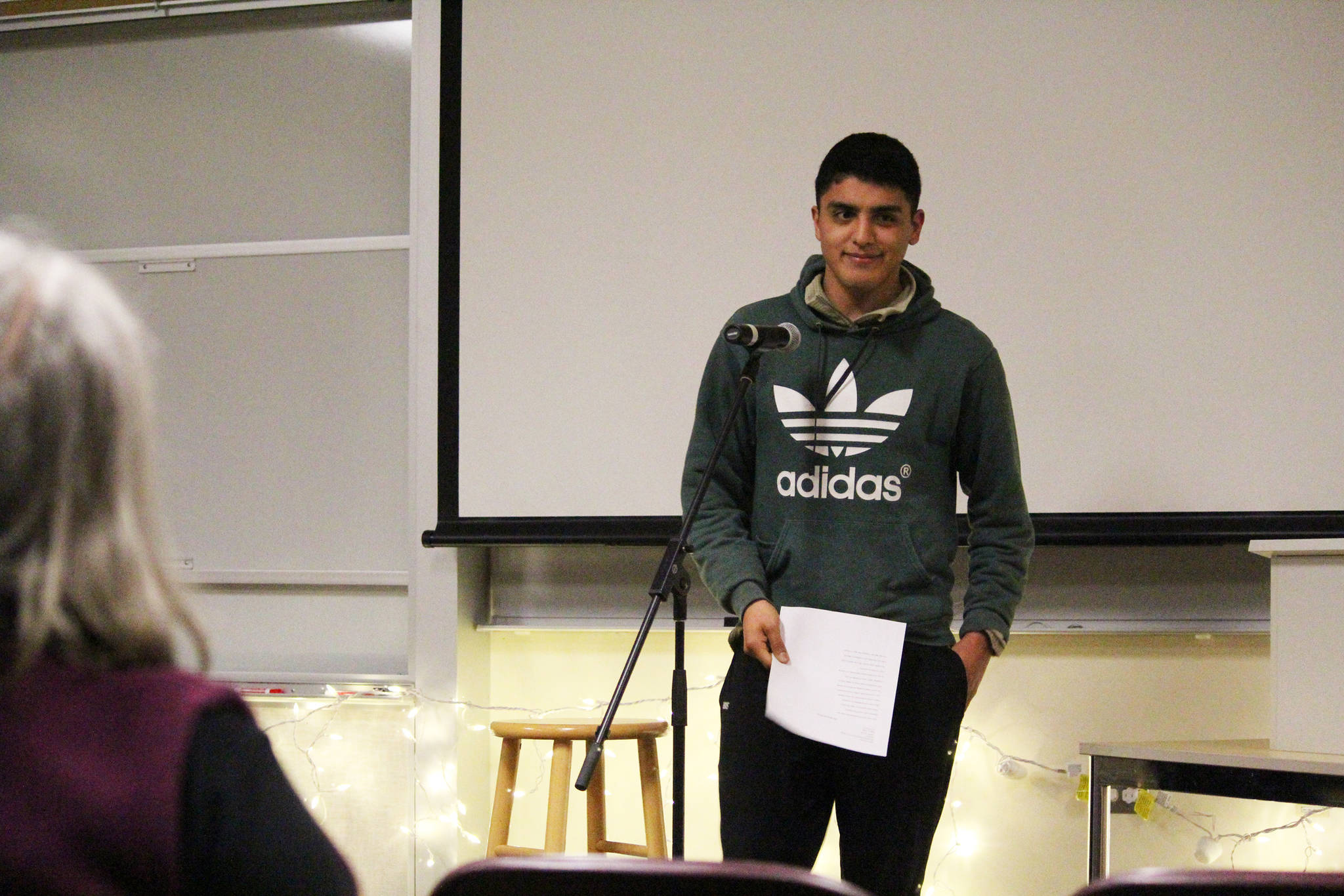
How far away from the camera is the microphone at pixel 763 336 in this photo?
5.81 ft

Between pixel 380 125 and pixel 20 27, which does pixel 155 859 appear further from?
pixel 20 27

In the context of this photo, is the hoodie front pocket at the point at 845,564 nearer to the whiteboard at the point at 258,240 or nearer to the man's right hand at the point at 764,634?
the man's right hand at the point at 764,634

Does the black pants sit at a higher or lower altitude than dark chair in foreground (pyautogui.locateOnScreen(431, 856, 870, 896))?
lower

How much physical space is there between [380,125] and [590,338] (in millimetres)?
923

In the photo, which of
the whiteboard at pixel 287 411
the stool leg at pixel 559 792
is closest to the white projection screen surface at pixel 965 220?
the whiteboard at pixel 287 411

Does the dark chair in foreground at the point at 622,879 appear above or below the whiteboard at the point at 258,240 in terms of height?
below

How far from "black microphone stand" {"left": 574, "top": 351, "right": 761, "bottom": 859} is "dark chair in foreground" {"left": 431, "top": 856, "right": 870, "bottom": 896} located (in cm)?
73

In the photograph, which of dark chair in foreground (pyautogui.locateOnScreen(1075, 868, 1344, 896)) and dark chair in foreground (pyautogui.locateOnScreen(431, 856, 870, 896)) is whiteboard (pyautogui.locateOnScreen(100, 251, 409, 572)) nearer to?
dark chair in foreground (pyautogui.locateOnScreen(431, 856, 870, 896))

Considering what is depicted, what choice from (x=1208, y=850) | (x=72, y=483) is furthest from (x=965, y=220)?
(x=72, y=483)

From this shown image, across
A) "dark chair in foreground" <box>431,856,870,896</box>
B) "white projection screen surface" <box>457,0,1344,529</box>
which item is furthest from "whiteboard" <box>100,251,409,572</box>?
"dark chair in foreground" <box>431,856,870,896</box>

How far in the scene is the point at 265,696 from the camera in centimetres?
327

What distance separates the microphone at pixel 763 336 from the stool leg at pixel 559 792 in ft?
3.93

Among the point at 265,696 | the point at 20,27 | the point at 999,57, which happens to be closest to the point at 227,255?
the point at 20,27

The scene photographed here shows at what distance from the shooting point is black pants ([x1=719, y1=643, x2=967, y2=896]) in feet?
5.65
